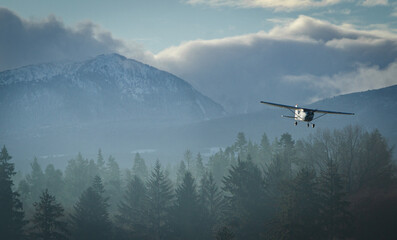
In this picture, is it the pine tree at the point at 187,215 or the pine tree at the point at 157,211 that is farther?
the pine tree at the point at 157,211

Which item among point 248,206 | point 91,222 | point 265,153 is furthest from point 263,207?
point 265,153

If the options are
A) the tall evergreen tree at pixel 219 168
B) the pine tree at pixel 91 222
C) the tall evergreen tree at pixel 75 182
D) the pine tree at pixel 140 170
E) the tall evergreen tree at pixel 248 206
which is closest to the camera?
the tall evergreen tree at pixel 248 206

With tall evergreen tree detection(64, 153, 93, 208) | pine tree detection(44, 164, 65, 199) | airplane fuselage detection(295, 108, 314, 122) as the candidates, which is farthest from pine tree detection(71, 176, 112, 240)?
airplane fuselage detection(295, 108, 314, 122)

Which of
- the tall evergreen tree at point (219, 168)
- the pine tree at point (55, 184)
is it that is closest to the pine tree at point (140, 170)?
the tall evergreen tree at point (219, 168)

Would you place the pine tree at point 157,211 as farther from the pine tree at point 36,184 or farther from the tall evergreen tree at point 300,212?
the pine tree at point 36,184

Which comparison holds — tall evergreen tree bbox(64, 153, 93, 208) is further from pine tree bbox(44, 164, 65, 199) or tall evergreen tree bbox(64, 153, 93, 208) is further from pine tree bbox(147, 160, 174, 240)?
pine tree bbox(147, 160, 174, 240)
